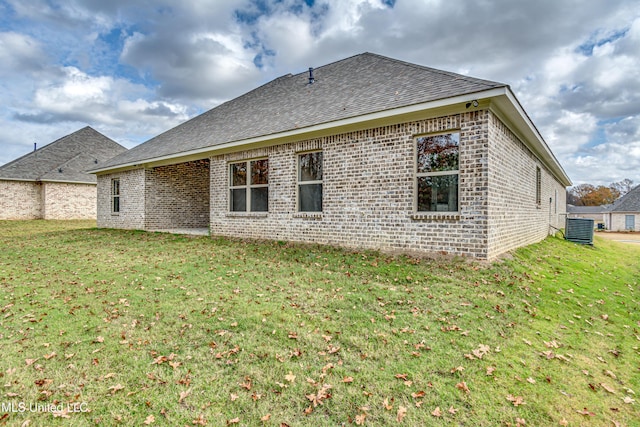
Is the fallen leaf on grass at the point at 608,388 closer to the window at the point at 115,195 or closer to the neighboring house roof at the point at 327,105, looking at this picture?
the neighboring house roof at the point at 327,105

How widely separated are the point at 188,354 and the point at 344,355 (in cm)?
170

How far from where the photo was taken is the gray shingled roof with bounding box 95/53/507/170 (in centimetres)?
750

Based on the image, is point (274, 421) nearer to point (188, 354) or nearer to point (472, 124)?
point (188, 354)

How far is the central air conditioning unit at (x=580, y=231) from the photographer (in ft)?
42.9

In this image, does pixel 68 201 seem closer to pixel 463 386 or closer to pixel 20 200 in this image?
pixel 20 200

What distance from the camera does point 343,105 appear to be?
8961 millimetres

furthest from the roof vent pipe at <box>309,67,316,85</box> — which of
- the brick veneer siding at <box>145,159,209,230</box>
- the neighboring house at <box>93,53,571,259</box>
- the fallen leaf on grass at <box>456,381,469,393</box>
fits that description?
the fallen leaf on grass at <box>456,381,469,393</box>

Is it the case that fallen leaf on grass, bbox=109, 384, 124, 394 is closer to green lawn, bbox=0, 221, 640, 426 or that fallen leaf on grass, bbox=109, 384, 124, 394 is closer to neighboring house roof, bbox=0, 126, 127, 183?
green lawn, bbox=0, 221, 640, 426

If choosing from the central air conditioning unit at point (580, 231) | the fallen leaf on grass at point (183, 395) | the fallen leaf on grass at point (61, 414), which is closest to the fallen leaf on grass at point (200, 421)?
the fallen leaf on grass at point (183, 395)

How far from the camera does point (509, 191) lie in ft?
25.9

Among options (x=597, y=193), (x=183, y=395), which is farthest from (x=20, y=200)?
(x=597, y=193)

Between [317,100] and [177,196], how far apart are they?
851 cm

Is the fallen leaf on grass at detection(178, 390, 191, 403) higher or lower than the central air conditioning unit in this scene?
lower

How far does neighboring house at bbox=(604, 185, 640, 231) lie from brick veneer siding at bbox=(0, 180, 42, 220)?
60.6 metres
